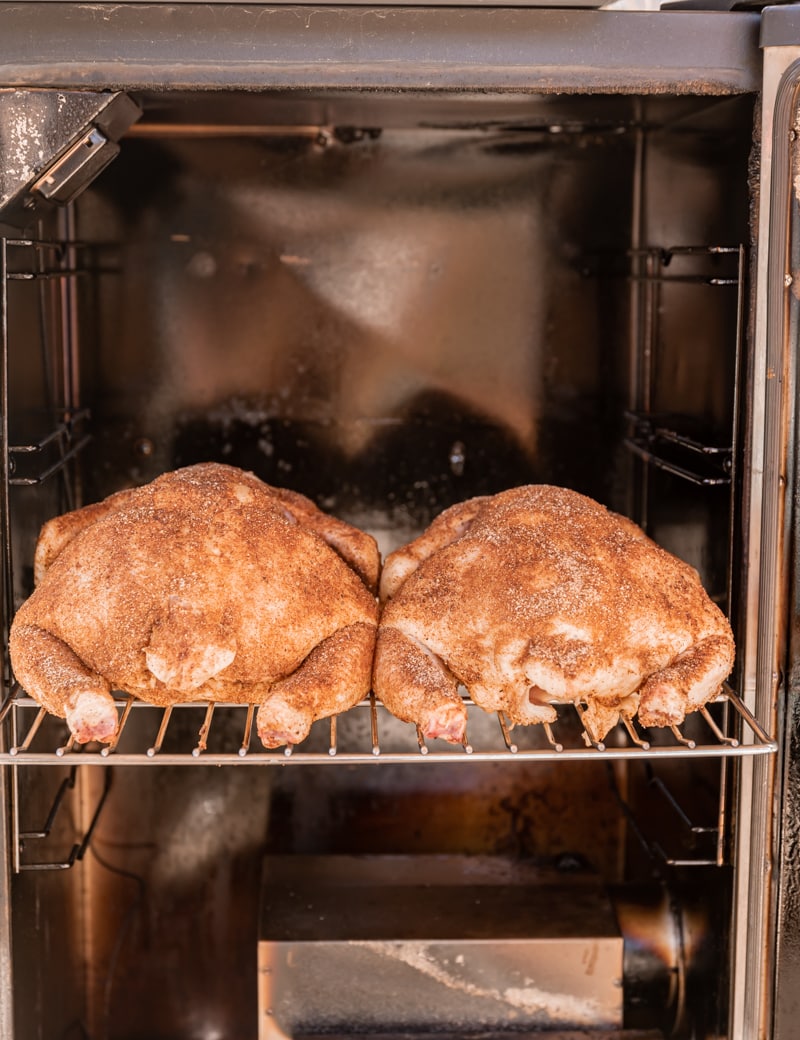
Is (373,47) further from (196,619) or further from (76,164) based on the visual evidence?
(196,619)

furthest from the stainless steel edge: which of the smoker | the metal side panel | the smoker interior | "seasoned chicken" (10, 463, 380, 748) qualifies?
"seasoned chicken" (10, 463, 380, 748)

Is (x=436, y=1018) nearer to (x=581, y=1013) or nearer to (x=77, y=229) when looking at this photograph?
(x=581, y=1013)

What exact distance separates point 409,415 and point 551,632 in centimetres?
91

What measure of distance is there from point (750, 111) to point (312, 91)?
0.67m

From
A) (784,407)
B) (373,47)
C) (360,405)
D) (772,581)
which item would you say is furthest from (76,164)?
(772,581)

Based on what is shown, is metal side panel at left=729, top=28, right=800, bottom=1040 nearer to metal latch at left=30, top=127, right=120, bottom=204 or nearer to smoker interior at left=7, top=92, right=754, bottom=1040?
smoker interior at left=7, top=92, right=754, bottom=1040

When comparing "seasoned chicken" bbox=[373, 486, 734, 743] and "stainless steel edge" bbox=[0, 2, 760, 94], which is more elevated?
"stainless steel edge" bbox=[0, 2, 760, 94]

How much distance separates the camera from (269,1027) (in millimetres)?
2061

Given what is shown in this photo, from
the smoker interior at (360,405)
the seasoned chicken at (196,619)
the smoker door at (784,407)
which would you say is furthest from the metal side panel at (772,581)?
the seasoned chicken at (196,619)

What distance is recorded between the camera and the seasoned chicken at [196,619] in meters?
1.56

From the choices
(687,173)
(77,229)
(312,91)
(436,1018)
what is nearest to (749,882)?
(436,1018)

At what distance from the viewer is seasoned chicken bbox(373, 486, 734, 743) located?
1580mm

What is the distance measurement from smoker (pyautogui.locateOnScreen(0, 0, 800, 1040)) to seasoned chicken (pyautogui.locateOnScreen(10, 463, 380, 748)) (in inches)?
5.2

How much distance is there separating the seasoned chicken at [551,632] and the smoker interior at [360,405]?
497 millimetres
